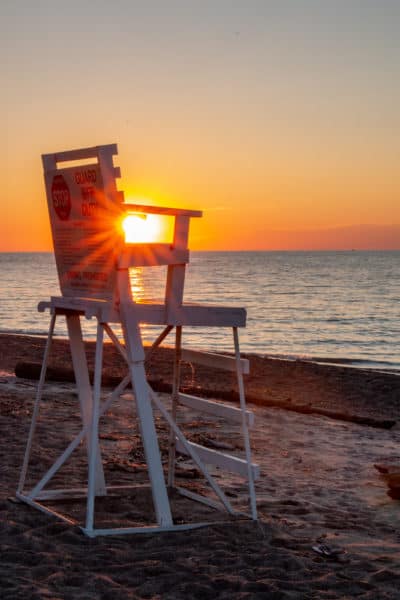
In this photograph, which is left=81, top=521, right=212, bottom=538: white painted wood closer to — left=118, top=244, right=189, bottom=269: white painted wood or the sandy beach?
the sandy beach

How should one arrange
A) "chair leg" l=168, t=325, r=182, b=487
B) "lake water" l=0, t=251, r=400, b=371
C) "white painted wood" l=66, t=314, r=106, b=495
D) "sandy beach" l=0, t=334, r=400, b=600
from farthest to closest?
"lake water" l=0, t=251, r=400, b=371
"chair leg" l=168, t=325, r=182, b=487
"white painted wood" l=66, t=314, r=106, b=495
"sandy beach" l=0, t=334, r=400, b=600

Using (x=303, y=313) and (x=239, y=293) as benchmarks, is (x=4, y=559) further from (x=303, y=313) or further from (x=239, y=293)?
(x=239, y=293)

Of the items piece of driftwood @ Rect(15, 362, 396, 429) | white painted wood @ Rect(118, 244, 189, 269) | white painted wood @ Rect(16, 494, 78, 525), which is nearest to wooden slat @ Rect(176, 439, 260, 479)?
white painted wood @ Rect(16, 494, 78, 525)

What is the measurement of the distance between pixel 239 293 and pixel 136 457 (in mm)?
67570

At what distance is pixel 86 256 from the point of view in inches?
243

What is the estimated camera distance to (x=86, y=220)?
608 cm

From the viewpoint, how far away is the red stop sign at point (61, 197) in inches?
247

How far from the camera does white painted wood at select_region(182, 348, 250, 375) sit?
21.4ft

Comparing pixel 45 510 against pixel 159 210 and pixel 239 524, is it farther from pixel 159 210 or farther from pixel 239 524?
pixel 159 210

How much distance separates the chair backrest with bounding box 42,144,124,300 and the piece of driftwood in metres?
6.84

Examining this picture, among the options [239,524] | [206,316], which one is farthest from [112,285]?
[239,524]

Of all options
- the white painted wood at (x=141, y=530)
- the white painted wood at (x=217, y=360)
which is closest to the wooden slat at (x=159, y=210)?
the white painted wood at (x=217, y=360)

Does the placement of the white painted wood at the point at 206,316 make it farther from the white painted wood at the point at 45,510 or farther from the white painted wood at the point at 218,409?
the white painted wood at the point at 45,510

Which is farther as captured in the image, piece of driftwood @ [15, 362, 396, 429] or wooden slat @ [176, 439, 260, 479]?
piece of driftwood @ [15, 362, 396, 429]
